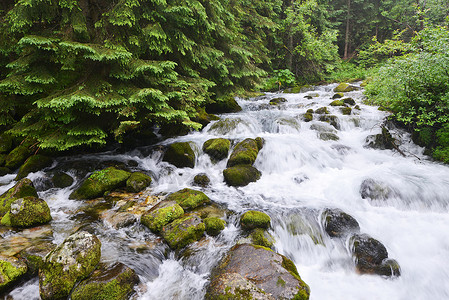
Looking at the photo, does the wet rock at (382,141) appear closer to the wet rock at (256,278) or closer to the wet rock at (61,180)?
the wet rock at (256,278)

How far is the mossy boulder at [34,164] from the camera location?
22.3 ft

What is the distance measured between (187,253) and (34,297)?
86.2 inches

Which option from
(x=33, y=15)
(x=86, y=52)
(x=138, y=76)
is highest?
(x=33, y=15)

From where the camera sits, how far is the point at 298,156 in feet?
28.1

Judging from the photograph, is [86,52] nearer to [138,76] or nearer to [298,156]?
[138,76]

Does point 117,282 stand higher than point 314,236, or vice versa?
point 117,282

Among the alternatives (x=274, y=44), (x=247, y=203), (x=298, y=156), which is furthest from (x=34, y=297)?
(x=274, y=44)

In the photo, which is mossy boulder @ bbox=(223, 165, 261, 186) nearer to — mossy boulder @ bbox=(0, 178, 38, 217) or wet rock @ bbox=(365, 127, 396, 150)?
mossy boulder @ bbox=(0, 178, 38, 217)

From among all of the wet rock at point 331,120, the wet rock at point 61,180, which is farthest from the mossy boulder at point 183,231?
the wet rock at point 331,120

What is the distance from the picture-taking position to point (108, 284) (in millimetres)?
2988

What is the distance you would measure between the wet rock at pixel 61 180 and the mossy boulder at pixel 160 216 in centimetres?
351

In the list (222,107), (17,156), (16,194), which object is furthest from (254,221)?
(222,107)

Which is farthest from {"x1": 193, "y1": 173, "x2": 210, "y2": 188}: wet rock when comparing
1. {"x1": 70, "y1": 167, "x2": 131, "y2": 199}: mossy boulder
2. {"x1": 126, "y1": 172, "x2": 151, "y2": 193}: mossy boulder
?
{"x1": 70, "y1": 167, "x2": 131, "y2": 199}: mossy boulder

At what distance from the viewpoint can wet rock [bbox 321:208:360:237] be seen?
4668mm
